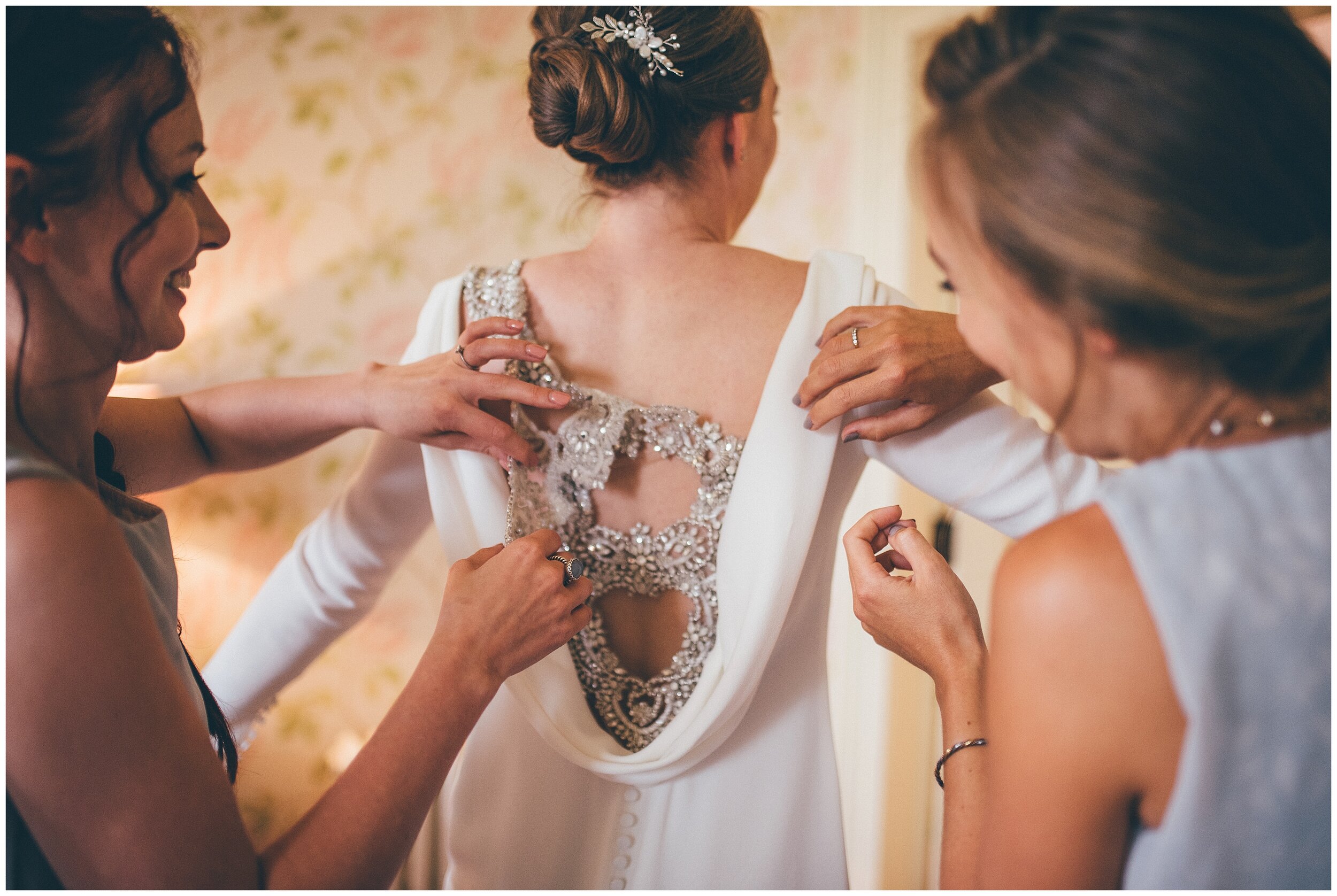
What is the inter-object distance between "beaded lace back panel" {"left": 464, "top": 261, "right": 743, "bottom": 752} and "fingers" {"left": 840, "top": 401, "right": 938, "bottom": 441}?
13cm

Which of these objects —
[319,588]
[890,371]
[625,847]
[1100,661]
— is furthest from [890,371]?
[319,588]

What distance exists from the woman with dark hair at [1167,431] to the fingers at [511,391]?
1.54 ft

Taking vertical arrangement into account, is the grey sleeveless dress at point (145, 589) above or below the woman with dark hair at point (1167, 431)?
below

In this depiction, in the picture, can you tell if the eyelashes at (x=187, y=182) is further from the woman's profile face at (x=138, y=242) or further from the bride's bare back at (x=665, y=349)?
the bride's bare back at (x=665, y=349)

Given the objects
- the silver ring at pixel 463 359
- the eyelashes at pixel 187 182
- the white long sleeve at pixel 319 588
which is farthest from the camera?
the white long sleeve at pixel 319 588

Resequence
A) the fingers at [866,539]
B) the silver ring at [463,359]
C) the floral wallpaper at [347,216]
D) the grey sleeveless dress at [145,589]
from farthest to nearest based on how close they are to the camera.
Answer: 1. the floral wallpaper at [347,216]
2. the silver ring at [463,359]
3. the fingers at [866,539]
4. the grey sleeveless dress at [145,589]

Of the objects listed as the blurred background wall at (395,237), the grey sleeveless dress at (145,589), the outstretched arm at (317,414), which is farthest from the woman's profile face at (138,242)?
the blurred background wall at (395,237)

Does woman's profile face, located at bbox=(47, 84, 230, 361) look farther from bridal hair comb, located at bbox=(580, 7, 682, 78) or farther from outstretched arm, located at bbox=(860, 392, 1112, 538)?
outstretched arm, located at bbox=(860, 392, 1112, 538)

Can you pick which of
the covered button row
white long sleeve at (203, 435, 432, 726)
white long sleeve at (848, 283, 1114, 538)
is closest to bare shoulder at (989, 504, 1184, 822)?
white long sleeve at (848, 283, 1114, 538)

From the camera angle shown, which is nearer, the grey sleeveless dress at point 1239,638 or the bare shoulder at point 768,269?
the grey sleeveless dress at point 1239,638

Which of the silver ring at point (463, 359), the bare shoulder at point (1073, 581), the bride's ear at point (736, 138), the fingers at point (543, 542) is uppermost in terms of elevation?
the bride's ear at point (736, 138)

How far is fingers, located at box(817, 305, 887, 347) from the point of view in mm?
813

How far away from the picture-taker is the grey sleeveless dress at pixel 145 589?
56 cm

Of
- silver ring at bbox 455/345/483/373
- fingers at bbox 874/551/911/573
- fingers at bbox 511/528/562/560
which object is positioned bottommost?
fingers at bbox 511/528/562/560
